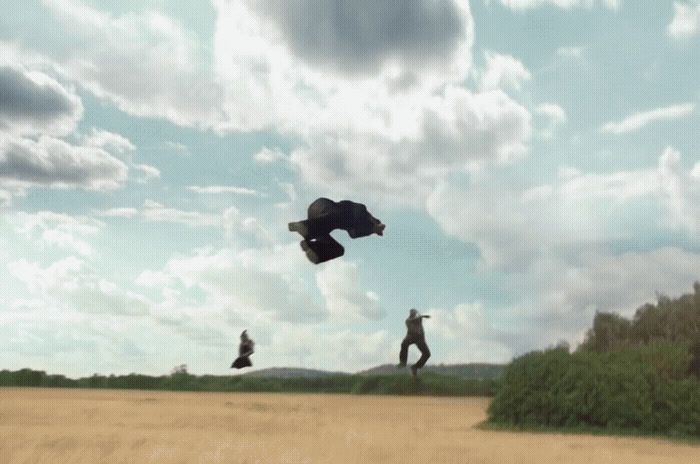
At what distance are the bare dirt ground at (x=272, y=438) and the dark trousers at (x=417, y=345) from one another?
321cm

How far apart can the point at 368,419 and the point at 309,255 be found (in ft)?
55.2

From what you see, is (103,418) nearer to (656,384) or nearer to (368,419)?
(368,419)

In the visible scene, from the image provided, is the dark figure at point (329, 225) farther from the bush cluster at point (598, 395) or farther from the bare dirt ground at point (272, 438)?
the bush cluster at point (598, 395)

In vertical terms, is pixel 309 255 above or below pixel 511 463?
above

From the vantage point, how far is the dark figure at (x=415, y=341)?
473 inches

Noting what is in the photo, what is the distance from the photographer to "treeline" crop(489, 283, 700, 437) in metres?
20.1

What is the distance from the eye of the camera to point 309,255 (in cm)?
607

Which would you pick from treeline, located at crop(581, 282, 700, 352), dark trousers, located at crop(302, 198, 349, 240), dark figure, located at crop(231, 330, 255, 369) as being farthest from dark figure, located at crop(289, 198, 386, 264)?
treeline, located at crop(581, 282, 700, 352)

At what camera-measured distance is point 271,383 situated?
35312 millimetres

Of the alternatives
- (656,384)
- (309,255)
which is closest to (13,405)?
(656,384)

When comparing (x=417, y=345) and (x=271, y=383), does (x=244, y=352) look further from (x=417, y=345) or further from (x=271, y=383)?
(x=271, y=383)

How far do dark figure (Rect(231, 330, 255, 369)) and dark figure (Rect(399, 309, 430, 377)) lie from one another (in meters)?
2.93

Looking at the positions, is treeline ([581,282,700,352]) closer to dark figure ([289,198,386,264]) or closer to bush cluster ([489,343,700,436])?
bush cluster ([489,343,700,436])

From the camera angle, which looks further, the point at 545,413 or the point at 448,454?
the point at 545,413
